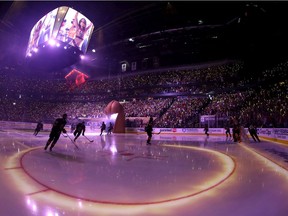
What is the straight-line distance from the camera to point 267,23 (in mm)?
18516

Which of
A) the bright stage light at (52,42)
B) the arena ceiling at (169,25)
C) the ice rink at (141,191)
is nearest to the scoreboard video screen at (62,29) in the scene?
the bright stage light at (52,42)

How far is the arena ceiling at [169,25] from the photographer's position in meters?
15.8

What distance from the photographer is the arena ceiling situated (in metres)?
15.8

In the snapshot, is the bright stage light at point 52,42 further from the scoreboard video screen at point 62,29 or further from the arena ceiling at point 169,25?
the arena ceiling at point 169,25

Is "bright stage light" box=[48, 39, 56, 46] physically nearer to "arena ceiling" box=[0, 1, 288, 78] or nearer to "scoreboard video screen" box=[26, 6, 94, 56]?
"scoreboard video screen" box=[26, 6, 94, 56]

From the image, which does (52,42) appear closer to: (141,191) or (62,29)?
(62,29)

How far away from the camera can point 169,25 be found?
2120 cm

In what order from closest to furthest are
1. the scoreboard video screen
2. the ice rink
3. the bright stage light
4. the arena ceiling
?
the ice rink < the scoreboard video screen < the bright stage light < the arena ceiling

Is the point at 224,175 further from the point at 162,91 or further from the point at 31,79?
the point at 31,79

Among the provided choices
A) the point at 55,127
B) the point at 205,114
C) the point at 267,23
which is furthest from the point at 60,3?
the point at 205,114

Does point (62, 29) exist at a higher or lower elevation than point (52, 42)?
higher

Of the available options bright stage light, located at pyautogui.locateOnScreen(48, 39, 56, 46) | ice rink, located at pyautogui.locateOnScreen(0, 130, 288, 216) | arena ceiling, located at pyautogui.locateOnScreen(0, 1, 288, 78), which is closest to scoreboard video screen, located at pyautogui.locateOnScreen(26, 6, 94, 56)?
bright stage light, located at pyautogui.locateOnScreen(48, 39, 56, 46)

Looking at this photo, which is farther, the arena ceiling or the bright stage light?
the arena ceiling

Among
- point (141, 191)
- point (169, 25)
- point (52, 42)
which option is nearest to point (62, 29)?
point (52, 42)
